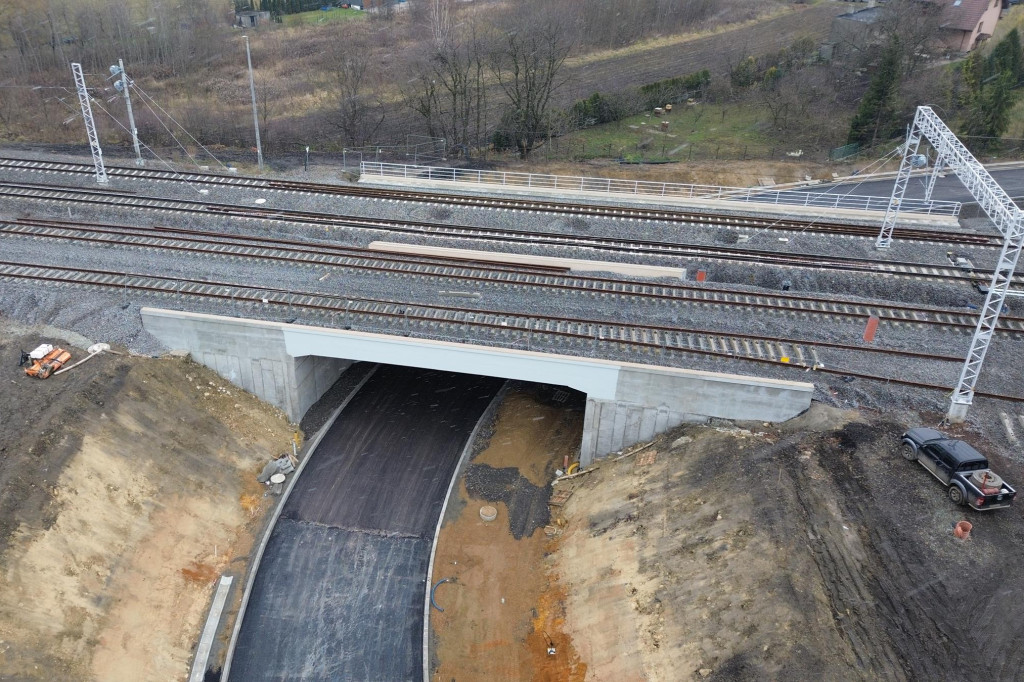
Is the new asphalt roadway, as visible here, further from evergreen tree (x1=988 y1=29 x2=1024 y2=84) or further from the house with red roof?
the house with red roof

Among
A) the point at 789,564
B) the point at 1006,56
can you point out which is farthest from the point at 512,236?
the point at 1006,56

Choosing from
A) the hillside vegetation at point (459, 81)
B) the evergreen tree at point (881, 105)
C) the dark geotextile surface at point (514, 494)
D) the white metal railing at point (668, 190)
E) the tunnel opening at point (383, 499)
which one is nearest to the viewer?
the tunnel opening at point (383, 499)

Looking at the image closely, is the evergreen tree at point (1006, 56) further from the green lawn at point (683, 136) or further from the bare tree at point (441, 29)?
the bare tree at point (441, 29)

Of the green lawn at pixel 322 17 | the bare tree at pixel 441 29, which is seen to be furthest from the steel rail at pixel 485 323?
the green lawn at pixel 322 17

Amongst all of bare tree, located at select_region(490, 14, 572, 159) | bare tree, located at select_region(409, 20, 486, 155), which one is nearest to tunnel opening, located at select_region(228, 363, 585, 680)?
bare tree, located at select_region(409, 20, 486, 155)

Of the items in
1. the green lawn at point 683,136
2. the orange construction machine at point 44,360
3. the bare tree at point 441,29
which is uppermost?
the bare tree at point 441,29
